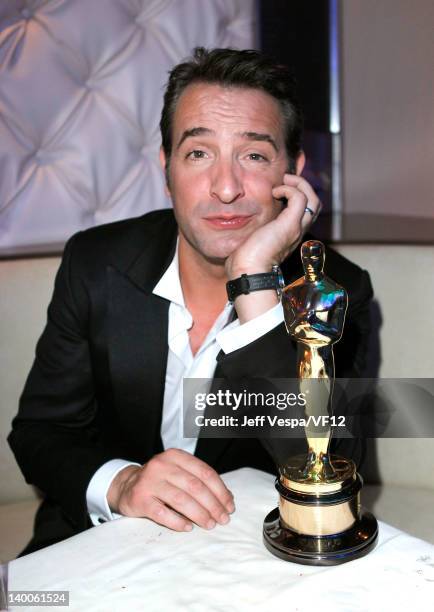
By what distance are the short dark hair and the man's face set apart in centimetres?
2

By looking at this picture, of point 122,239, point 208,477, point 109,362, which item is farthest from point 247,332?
point 122,239

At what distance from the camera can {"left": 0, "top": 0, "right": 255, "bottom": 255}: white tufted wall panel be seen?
176 centimetres

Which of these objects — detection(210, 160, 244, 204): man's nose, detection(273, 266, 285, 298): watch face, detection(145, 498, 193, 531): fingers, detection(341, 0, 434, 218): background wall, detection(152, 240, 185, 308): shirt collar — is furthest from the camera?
detection(341, 0, 434, 218): background wall

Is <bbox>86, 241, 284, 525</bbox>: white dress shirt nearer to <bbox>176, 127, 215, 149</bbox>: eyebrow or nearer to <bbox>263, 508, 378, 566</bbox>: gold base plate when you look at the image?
<bbox>176, 127, 215, 149</bbox>: eyebrow

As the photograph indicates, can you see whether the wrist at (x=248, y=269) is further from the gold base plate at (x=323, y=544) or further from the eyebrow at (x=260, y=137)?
the gold base plate at (x=323, y=544)

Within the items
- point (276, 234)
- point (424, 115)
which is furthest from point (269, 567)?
point (424, 115)

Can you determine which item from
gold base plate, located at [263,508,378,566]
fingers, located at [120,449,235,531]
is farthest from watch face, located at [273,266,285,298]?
gold base plate, located at [263,508,378,566]

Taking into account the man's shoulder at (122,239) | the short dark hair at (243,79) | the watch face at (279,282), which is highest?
the short dark hair at (243,79)

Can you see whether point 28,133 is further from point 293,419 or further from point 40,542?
point 293,419

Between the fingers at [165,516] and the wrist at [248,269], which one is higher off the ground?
the wrist at [248,269]

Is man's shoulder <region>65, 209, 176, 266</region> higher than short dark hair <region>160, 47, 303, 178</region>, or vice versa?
short dark hair <region>160, 47, 303, 178</region>

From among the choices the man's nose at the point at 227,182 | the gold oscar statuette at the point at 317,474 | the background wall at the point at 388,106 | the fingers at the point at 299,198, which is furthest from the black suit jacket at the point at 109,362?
the background wall at the point at 388,106

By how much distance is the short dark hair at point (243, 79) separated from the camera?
4.52 ft

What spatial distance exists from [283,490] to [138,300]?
703 mm
